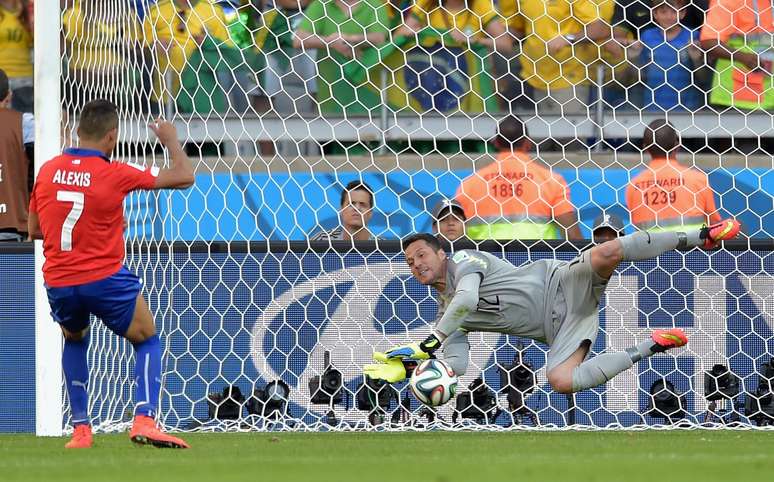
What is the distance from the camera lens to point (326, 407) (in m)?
8.64

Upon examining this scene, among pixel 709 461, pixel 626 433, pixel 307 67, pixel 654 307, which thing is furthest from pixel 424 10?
pixel 709 461

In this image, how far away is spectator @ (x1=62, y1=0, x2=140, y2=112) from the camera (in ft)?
28.1

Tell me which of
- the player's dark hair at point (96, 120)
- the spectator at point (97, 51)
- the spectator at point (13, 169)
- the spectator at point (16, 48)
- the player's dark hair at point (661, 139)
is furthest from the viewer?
the spectator at point (16, 48)

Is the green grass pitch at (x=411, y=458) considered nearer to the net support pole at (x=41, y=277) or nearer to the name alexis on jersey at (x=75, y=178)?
the net support pole at (x=41, y=277)

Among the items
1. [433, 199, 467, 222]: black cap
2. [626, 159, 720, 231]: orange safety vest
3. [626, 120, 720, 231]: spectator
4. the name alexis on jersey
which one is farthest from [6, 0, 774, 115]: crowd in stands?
the name alexis on jersey

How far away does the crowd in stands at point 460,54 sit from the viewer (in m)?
9.52

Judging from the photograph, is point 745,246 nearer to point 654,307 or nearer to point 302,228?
point 654,307

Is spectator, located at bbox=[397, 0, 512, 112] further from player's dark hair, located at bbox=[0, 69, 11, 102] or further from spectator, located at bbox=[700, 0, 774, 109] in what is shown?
player's dark hair, located at bbox=[0, 69, 11, 102]

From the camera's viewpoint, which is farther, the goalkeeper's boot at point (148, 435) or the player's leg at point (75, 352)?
the player's leg at point (75, 352)

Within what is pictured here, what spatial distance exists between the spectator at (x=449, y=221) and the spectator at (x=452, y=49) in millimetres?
1132

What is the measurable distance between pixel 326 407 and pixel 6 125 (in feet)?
8.38

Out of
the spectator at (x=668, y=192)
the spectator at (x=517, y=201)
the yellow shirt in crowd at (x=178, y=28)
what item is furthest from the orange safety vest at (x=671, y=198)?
the yellow shirt in crowd at (x=178, y=28)

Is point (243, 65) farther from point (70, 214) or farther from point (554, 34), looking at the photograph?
point (70, 214)

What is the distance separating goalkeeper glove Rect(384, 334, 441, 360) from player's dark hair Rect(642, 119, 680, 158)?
2445 mm
